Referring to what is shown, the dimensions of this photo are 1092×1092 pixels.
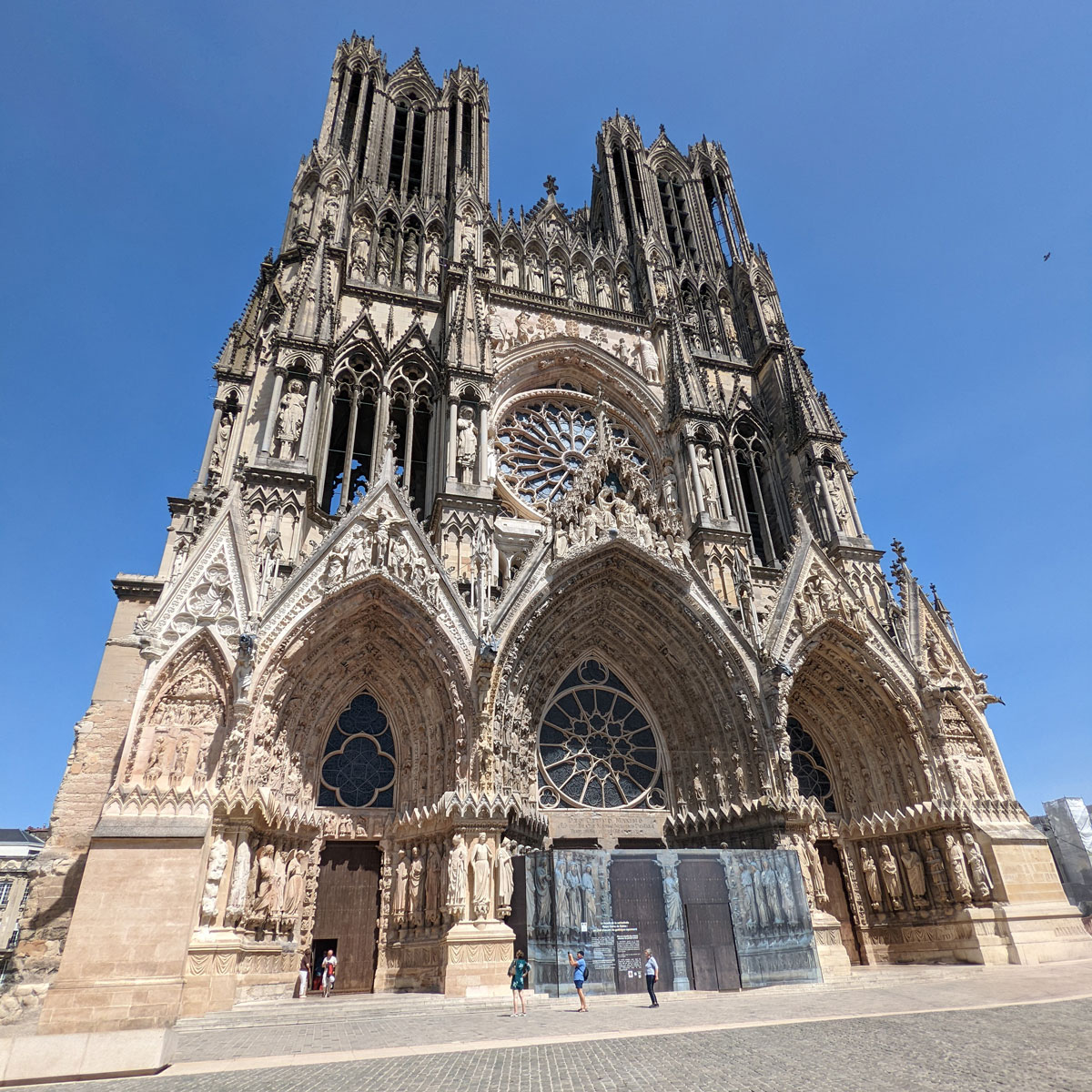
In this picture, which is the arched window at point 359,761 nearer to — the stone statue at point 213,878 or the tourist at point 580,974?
the stone statue at point 213,878

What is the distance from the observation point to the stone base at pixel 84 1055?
622cm

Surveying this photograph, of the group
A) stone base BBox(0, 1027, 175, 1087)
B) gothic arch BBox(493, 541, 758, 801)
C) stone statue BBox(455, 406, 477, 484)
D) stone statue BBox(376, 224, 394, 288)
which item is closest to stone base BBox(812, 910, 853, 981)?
gothic arch BBox(493, 541, 758, 801)

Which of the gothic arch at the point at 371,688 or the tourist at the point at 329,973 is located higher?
the gothic arch at the point at 371,688

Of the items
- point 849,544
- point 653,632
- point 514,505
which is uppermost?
point 514,505

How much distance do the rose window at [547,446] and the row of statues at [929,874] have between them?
11230mm

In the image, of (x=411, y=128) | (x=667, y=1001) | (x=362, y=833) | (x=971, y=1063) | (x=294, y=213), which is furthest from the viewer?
(x=411, y=128)

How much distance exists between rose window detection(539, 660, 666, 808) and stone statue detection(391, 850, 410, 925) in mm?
3138

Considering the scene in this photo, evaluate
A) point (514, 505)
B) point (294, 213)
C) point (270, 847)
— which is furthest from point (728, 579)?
point (294, 213)

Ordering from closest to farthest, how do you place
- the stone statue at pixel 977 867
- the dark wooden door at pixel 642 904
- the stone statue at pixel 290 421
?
the dark wooden door at pixel 642 904 → the stone statue at pixel 977 867 → the stone statue at pixel 290 421

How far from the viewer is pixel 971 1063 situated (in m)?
5.91

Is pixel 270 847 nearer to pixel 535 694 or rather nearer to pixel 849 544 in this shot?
pixel 535 694

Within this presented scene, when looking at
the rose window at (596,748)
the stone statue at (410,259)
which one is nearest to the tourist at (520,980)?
the rose window at (596,748)

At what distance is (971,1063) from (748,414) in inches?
731

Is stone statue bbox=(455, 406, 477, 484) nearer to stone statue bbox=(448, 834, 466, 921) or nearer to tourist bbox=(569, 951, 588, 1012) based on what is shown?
stone statue bbox=(448, 834, 466, 921)
